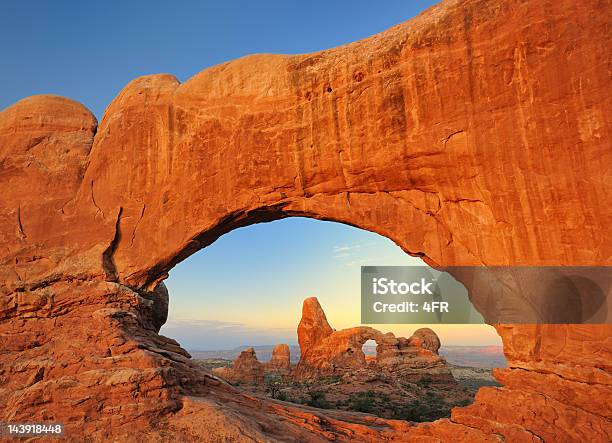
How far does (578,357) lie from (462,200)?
16.9 ft

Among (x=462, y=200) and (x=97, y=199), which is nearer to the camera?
(x=462, y=200)

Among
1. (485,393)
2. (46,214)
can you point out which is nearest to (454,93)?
(485,393)

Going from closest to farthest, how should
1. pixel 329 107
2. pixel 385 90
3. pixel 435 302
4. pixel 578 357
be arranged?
pixel 578 357 → pixel 385 90 → pixel 329 107 → pixel 435 302

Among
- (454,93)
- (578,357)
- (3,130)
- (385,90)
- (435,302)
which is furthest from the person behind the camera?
(3,130)

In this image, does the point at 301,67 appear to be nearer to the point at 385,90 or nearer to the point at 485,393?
the point at 385,90

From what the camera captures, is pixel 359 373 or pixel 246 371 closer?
pixel 359 373

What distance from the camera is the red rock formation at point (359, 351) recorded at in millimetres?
42281

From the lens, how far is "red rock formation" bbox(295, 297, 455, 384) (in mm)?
42281

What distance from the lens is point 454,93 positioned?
510 inches

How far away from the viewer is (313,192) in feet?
50.4

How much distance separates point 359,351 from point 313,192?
110ft

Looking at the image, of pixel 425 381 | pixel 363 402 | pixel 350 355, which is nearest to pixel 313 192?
pixel 363 402

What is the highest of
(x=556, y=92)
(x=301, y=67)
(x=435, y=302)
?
(x=301, y=67)

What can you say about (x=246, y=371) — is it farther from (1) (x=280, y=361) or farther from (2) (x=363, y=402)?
(2) (x=363, y=402)
